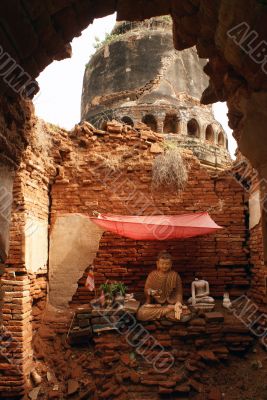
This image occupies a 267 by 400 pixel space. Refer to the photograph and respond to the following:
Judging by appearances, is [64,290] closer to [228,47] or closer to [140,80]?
[228,47]

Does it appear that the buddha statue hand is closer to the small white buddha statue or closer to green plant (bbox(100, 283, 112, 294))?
the small white buddha statue

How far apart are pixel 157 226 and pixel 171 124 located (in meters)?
12.2

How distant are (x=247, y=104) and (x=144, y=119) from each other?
15.4m

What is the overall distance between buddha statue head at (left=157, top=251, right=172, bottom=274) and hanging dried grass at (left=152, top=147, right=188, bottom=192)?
155cm

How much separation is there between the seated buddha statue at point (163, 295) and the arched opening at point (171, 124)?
11.9 metres

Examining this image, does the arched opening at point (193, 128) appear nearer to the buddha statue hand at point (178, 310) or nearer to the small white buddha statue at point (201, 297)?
the small white buddha statue at point (201, 297)

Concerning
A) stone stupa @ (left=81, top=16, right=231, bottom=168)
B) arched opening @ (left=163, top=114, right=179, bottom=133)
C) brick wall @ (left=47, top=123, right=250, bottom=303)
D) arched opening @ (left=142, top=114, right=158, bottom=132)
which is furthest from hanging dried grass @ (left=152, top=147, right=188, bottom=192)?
arched opening @ (left=163, top=114, right=179, bottom=133)

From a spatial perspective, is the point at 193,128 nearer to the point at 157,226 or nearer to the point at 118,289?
the point at 157,226

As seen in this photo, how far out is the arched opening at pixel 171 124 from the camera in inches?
700

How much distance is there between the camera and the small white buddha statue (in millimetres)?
6617

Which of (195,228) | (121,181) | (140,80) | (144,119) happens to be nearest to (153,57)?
(140,80)

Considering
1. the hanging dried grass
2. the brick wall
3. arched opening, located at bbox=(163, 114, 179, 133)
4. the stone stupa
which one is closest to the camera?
the brick wall

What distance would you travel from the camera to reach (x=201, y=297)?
6789 mm

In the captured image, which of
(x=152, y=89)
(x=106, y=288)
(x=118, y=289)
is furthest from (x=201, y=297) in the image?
(x=152, y=89)
